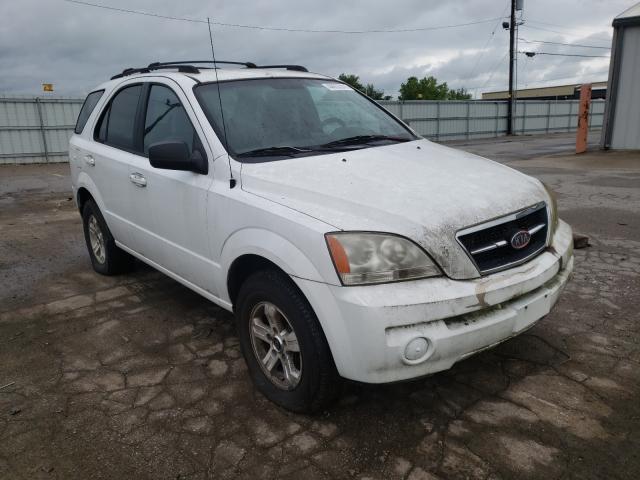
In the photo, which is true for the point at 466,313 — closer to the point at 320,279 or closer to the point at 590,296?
the point at 320,279

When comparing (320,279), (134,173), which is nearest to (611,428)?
(320,279)

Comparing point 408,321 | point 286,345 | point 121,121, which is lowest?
point 286,345

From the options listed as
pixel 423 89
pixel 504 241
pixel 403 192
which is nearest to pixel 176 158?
pixel 403 192

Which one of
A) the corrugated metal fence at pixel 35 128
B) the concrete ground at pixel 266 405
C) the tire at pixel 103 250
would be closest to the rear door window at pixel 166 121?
the tire at pixel 103 250

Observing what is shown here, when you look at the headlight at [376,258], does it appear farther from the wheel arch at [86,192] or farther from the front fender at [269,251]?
the wheel arch at [86,192]

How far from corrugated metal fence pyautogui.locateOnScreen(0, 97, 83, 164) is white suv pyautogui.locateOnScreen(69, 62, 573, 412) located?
61.5ft

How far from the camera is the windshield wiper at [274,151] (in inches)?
120

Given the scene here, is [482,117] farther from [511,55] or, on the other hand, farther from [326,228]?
[326,228]

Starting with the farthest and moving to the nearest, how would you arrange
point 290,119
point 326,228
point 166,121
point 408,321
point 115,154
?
point 115,154
point 166,121
point 290,119
point 326,228
point 408,321

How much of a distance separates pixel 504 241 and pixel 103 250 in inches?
148

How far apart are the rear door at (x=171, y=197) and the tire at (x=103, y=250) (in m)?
0.81

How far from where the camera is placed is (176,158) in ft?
9.92

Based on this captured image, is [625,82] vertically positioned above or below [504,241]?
above

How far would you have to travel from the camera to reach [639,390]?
112 inches
